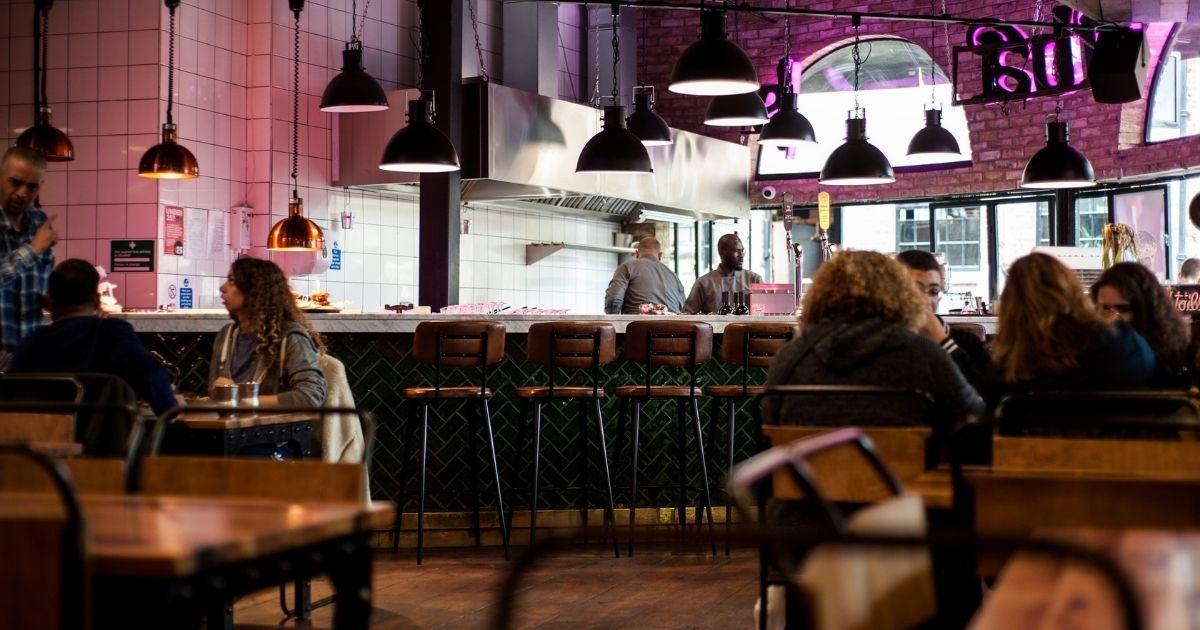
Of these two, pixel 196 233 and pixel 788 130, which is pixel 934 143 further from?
pixel 196 233

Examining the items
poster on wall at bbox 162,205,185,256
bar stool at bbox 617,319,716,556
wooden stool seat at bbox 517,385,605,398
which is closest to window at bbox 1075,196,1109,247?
bar stool at bbox 617,319,716,556

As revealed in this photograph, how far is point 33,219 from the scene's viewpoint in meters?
4.59

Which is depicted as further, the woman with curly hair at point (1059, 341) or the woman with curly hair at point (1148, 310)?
the woman with curly hair at point (1148, 310)

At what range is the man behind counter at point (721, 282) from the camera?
8.77 m

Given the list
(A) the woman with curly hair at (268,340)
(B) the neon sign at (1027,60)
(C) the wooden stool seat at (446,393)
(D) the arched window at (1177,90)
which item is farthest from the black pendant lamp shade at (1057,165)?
(A) the woman with curly hair at (268,340)

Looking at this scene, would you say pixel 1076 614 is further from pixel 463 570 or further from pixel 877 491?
pixel 463 570

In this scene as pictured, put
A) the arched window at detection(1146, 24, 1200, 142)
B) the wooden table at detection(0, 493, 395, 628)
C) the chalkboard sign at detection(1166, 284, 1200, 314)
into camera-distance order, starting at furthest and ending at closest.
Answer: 1. the arched window at detection(1146, 24, 1200, 142)
2. the chalkboard sign at detection(1166, 284, 1200, 314)
3. the wooden table at detection(0, 493, 395, 628)

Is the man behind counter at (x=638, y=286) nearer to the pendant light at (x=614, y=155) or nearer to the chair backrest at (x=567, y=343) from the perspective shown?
the pendant light at (x=614, y=155)

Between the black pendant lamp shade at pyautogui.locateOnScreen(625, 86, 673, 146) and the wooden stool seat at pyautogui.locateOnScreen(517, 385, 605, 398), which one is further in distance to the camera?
the black pendant lamp shade at pyautogui.locateOnScreen(625, 86, 673, 146)

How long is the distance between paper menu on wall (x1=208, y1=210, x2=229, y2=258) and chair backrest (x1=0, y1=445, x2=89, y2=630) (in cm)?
689

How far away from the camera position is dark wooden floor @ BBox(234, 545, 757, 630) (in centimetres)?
472

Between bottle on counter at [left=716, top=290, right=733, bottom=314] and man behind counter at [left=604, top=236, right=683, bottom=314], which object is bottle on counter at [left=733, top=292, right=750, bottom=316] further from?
man behind counter at [left=604, top=236, right=683, bottom=314]

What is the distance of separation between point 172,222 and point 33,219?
12.0ft

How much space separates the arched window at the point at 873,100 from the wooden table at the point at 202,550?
9288mm
